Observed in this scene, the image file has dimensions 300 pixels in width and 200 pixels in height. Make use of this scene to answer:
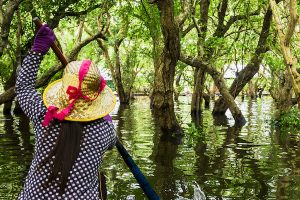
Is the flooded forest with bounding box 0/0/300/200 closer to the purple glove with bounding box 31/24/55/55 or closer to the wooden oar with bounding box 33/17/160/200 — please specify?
the wooden oar with bounding box 33/17/160/200

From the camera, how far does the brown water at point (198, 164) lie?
6.81 m

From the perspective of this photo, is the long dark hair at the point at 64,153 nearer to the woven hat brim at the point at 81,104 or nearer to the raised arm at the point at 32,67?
the woven hat brim at the point at 81,104

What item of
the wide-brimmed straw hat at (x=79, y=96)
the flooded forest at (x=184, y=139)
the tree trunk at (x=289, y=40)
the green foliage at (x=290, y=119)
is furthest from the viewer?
the green foliage at (x=290, y=119)

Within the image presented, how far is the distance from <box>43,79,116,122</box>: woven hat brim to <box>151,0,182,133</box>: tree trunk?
8.09 m

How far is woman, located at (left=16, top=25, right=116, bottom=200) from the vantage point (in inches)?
101

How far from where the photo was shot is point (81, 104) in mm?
2717

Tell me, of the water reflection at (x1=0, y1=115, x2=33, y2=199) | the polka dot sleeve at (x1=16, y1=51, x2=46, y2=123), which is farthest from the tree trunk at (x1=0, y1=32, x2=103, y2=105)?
the polka dot sleeve at (x1=16, y1=51, x2=46, y2=123)

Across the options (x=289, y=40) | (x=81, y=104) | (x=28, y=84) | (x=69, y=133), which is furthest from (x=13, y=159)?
(x=69, y=133)

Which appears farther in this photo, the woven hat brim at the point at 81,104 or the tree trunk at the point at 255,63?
the tree trunk at the point at 255,63

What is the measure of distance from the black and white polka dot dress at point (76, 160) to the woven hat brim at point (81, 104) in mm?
43

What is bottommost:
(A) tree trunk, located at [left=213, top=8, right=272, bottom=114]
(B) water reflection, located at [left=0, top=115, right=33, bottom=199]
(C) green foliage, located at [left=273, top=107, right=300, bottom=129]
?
(B) water reflection, located at [left=0, top=115, right=33, bottom=199]

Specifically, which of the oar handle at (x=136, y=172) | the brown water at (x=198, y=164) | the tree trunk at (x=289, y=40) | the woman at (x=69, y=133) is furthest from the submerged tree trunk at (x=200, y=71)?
the woman at (x=69, y=133)

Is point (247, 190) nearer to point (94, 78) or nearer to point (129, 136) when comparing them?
point (94, 78)

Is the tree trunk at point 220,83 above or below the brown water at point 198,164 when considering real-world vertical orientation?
above
